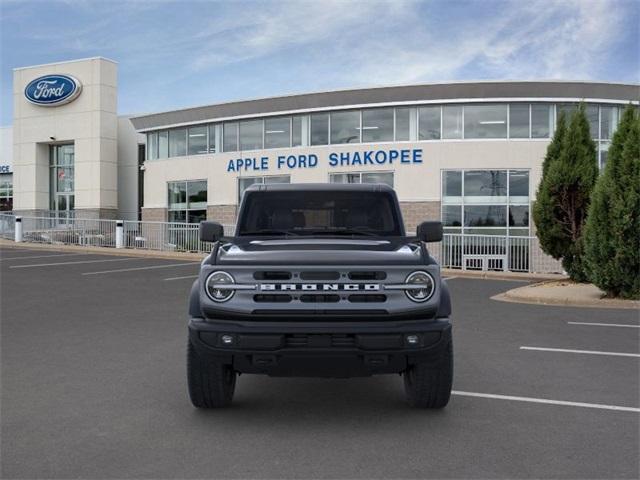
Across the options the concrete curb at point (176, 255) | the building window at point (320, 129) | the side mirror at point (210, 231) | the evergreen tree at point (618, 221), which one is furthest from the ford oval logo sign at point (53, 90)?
the side mirror at point (210, 231)

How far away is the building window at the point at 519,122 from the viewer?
25375mm

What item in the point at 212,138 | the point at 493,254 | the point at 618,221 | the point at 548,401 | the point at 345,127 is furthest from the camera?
the point at 212,138

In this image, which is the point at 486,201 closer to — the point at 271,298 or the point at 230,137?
the point at 230,137

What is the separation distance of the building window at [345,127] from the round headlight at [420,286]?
23028mm

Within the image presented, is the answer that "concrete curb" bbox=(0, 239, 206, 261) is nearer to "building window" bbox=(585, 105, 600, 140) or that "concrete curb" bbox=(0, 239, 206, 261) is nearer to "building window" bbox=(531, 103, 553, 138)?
"building window" bbox=(531, 103, 553, 138)

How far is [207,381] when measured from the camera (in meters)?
4.93

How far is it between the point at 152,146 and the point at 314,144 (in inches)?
402

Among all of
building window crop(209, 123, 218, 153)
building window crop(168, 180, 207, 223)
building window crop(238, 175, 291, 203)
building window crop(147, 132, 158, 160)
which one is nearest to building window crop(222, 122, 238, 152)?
building window crop(209, 123, 218, 153)

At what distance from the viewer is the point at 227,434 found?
4.57 meters

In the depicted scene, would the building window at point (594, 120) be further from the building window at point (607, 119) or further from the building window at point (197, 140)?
the building window at point (197, 140)

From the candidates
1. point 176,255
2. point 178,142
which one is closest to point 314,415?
point 176,255

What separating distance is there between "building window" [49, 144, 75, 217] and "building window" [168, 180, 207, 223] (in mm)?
8416

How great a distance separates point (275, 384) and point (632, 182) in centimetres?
942

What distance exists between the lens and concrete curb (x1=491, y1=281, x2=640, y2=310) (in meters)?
12.4
